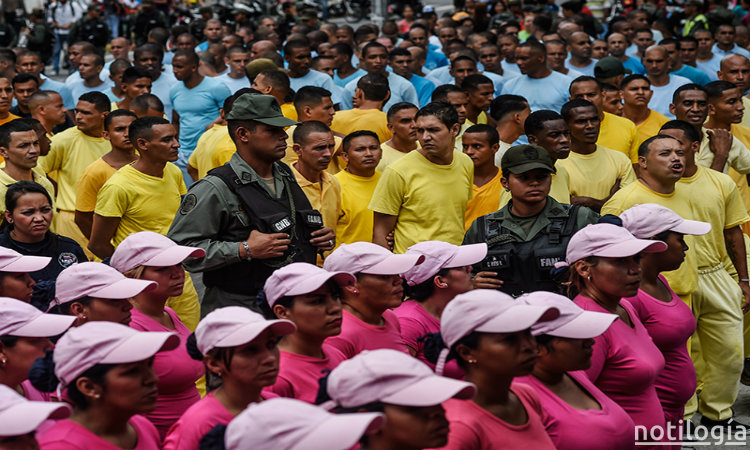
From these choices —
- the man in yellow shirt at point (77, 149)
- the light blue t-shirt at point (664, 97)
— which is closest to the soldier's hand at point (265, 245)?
the man in yellow shirt at point (77, 149)

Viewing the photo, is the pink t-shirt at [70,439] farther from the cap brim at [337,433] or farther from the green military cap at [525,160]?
the green military cap at [525,160]

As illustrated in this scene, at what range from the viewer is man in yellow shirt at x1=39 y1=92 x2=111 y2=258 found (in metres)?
8.90

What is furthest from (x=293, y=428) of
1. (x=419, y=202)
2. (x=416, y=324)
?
(x=419, y=202)

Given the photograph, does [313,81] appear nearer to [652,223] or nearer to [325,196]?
[325,196]

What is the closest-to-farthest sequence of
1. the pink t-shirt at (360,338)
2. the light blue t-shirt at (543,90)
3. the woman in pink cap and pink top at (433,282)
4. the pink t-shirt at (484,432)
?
the pink t-shirt at (484,432) → the pink t-shirt at (360,338) → the woman in pink cap and pink top at (433,282) → the light blue t-shirt at (543,90)

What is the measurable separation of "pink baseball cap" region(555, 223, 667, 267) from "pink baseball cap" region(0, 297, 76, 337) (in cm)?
248

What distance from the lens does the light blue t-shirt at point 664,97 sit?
1142 centimetres

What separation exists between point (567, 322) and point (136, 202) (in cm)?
382

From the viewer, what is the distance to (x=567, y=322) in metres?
4.37

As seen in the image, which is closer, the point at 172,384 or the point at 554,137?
the point at 172,384

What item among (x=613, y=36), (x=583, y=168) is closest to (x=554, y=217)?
(x=583, y=168)

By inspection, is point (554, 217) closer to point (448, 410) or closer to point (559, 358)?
point (559, 358)

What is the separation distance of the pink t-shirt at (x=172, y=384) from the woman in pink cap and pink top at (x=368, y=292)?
0.73 metres

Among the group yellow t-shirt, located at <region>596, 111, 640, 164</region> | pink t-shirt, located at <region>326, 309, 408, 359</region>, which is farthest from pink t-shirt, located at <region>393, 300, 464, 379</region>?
yellow t-shirt, located at <region>596, 111, 640, 164</region>
